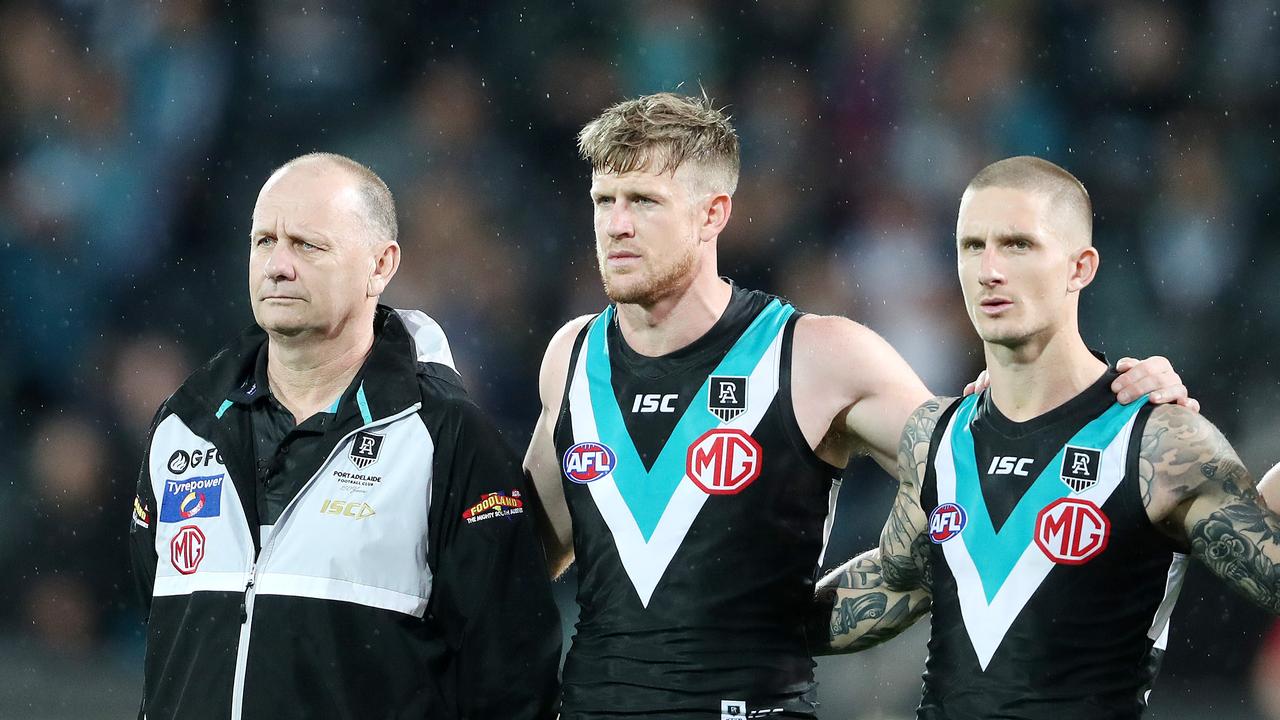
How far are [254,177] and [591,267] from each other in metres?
1.84

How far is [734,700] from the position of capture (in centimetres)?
384

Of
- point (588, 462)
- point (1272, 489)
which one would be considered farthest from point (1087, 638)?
point (588, 462)

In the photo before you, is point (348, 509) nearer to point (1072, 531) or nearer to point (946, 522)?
point (946, 522)

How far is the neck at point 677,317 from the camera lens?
4.19 meters

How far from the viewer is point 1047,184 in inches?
144

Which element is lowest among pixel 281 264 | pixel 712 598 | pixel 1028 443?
pixel 712 598

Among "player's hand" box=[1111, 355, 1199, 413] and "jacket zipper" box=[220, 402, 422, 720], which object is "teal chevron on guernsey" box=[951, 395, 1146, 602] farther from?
"jacket zipper" box=[220, 402, 422, 720]

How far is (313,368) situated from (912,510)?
167 centimetres

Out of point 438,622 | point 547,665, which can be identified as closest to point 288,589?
point 438,622

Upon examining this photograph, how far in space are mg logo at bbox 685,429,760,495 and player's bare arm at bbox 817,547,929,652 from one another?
0.43 metres

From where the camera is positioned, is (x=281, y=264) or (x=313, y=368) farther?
(x=313, y=368)

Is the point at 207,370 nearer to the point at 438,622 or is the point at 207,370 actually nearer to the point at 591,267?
the point at 438,622

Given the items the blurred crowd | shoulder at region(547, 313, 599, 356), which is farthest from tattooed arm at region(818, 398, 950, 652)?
the blurred crowd

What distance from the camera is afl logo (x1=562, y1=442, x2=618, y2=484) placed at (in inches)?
162
